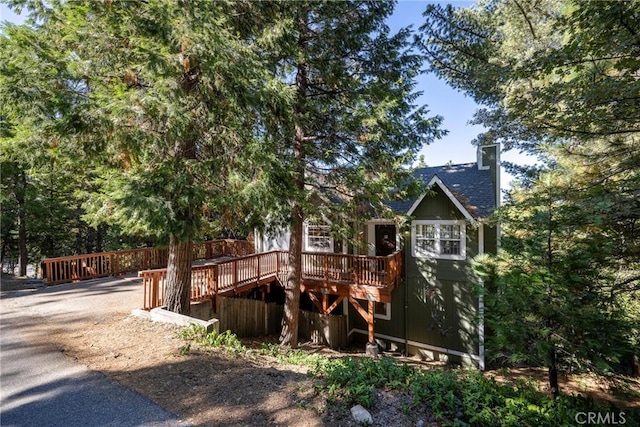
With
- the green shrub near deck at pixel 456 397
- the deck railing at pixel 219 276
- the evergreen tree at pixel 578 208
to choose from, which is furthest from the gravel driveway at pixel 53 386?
the evergreen tree at pixel 578 208

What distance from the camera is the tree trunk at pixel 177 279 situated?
6.62m

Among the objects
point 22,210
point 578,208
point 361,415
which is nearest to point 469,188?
point 578,208

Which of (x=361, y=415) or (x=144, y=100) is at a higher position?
(x=144, y=100)

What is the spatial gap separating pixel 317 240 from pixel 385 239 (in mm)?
2834

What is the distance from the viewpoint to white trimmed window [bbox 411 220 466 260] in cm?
990

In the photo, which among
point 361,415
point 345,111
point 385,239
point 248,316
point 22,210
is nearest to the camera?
point 361,415

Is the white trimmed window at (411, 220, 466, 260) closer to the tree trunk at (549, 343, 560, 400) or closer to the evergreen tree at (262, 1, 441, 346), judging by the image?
the evergreen tree at (262, 1, 441, 346)

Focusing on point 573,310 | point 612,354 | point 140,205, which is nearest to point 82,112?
point 140,205

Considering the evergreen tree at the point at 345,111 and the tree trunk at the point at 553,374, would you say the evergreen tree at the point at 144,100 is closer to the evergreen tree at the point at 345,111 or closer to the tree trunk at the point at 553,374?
the evergreen tree at the point at 345,111

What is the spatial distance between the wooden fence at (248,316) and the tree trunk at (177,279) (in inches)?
65.9

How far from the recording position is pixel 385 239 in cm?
1191

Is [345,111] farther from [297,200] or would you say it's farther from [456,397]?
[456,397]

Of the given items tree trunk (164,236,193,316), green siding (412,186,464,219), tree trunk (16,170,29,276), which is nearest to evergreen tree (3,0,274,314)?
tree trunk (164,236,193,316)

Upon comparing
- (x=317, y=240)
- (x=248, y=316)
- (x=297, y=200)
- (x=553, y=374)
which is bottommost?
(x=248, y=316)
